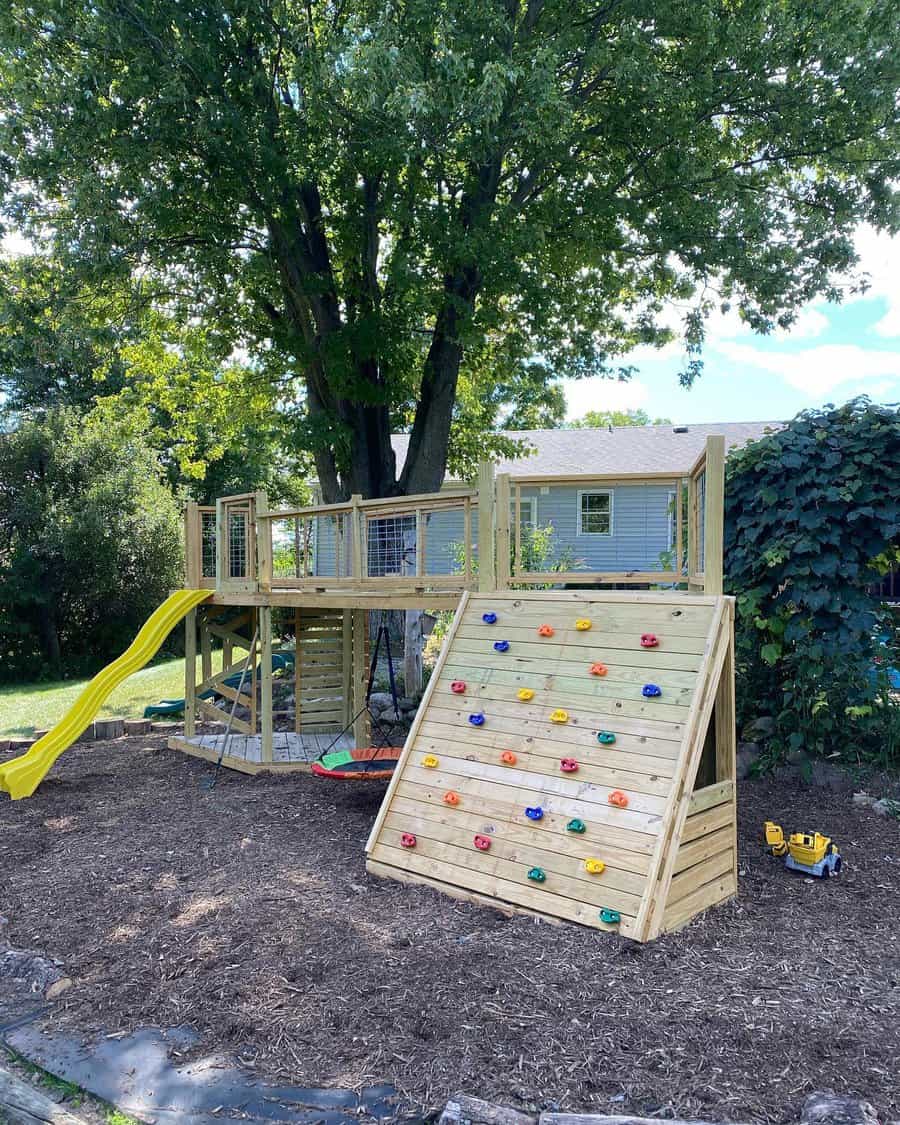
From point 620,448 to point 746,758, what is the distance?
1331 centimetres

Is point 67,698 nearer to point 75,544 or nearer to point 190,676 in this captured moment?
point 75,544

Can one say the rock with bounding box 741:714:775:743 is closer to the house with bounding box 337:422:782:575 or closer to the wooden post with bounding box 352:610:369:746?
the wooden post with bounding box 352:610:369:746

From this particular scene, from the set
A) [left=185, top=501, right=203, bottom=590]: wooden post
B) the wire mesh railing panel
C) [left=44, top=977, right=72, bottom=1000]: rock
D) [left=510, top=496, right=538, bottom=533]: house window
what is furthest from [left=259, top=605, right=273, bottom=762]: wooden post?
[left=510, top=496, right=538, bottom=533]: house window

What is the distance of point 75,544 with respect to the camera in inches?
683

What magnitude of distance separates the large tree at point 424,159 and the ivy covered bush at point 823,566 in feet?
14.5

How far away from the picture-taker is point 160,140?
943 cm

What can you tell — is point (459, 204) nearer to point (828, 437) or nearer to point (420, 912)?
point (828, 437)

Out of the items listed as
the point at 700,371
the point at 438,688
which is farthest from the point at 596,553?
the point at 438,688

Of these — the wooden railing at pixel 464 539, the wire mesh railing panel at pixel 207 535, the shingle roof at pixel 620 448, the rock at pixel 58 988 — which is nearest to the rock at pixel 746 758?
the wooden railing at pixel 464 539

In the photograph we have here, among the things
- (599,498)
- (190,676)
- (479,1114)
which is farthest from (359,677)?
(599,498)

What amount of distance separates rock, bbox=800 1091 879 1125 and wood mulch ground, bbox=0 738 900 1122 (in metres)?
0.09

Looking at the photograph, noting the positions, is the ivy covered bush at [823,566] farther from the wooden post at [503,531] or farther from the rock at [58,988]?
the rock at [58,988]

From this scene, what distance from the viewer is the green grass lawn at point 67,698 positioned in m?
11.9

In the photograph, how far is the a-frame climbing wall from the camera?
4.36 metres
